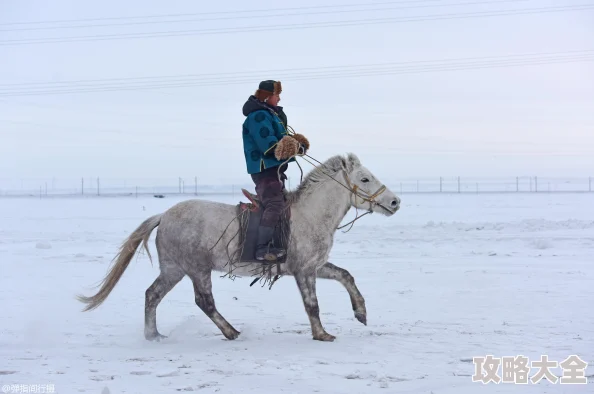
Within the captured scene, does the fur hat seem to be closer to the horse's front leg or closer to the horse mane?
the horse mane

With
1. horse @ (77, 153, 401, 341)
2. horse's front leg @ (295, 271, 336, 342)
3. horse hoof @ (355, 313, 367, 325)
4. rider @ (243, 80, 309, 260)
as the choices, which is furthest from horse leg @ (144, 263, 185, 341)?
horse hoof @ (355, 313, 367, 325)

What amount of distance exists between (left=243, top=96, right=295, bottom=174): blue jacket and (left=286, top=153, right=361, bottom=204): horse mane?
62 cm

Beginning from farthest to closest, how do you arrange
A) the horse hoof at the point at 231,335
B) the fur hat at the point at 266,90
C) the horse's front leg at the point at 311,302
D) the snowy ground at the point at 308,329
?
1. the fur hat at the point at 266,90
2. the horse hoof at the point at 231,335
3. the horse's front leg at the point at 311,302
4. the snowy ground at the point at 308,329

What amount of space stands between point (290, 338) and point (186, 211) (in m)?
1.84

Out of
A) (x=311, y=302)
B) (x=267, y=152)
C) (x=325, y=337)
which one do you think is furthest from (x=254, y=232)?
(x=325, y=337)

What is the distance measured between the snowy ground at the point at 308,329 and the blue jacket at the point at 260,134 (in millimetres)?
1947

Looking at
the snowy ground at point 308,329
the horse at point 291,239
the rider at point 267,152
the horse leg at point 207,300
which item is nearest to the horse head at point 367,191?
the horse at point 291,239

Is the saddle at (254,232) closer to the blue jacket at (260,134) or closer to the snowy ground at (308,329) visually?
the blue jacket at (260,134)

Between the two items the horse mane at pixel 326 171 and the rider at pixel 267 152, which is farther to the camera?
the horse mane at pixel 326 171

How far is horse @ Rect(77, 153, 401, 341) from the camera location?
737cm

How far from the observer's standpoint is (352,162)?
789 centimetres

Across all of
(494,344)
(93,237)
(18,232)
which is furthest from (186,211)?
(18,232)

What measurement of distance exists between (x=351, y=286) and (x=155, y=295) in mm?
2259

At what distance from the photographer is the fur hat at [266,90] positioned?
296 inches
